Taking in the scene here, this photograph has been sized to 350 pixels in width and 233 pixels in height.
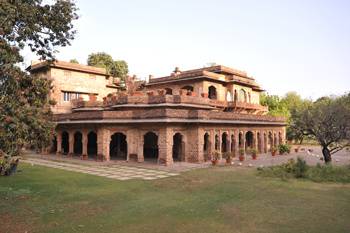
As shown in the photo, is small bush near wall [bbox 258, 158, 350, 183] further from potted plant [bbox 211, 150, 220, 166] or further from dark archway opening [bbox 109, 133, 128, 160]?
dark archway opening [bbox 109, 133, 128, 160]

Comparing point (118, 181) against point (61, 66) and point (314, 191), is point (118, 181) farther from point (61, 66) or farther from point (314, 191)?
point (61, 66)

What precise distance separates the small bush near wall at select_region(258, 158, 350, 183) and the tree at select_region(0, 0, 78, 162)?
1404 cm

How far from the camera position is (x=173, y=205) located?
→ 1260cm

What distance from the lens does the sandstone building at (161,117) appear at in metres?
26.1

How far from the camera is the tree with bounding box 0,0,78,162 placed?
9.70 meters

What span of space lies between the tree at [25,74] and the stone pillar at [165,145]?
12.8 m

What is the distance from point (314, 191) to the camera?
50.6 feet

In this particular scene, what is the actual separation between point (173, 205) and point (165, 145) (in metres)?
12.5

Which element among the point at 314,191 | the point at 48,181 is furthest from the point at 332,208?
the point at 48,181

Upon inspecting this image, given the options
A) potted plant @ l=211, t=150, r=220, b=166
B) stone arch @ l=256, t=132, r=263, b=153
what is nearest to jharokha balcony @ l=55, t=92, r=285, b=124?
stone arch @ l=256, t=132, r=263, b=153

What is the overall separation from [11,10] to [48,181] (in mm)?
11085

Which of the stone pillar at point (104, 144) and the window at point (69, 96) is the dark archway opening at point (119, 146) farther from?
the window at point (69, 96)

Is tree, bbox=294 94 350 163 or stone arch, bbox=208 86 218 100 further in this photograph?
stone arch, bbox=208 86 218 100

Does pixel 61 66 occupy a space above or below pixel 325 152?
above
